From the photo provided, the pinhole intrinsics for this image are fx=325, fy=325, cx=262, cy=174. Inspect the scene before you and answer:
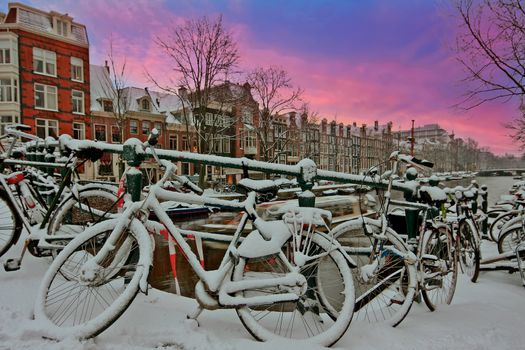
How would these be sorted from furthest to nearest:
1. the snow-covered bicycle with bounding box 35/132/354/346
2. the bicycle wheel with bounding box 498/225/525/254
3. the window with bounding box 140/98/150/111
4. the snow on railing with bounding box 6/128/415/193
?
1. the window with bounding box 140/98/150/111
2. the bicycle wheel with bounding box 498/225/525/254
3. the snow on railing with bounding box 6/128/415/193
4. the snow-covered bicycle with bounding box 35/132/354/346

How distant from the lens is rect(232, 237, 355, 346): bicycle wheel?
214 cm

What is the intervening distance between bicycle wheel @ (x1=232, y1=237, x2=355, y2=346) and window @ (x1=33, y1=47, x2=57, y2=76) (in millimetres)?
30324

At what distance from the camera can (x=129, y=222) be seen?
2.24 m

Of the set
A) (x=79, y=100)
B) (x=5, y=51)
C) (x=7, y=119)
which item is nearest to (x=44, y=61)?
(x=5, y=51)

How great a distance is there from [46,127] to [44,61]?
531 cm

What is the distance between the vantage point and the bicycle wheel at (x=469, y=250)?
422cm

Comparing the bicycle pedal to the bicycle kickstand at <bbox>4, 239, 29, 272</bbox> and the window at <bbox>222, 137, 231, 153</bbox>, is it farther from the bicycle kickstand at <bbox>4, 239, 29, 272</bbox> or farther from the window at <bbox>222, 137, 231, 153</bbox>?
the window at <bbox>222, 137, 231, 153</bbox>

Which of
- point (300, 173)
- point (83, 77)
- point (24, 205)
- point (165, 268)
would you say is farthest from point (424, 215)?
point (83, 77)

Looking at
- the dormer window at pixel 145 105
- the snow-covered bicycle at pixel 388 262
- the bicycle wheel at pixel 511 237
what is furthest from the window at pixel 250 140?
the snow-covered bicycle at pixel 388 262

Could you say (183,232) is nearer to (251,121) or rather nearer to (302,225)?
(302,225)

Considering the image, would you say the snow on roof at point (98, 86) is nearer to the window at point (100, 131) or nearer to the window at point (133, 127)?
the window at point (100, 131)

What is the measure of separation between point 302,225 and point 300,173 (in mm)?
479

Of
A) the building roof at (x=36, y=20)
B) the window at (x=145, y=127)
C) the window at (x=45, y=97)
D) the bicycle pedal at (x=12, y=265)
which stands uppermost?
the building roof at (x=36, y=20)

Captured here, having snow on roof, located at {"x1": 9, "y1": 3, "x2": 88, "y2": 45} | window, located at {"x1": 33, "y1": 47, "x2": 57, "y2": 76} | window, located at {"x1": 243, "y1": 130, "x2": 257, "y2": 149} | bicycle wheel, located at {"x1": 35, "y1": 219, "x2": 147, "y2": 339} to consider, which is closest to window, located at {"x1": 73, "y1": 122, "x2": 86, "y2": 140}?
window, located at {"x1": 33, "y1": 47, "x2": 57, "y2": 76}
